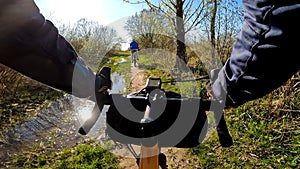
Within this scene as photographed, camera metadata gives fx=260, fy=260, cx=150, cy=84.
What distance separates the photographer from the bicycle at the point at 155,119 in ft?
2.81

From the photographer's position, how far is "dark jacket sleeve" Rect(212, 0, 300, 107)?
1.46ft

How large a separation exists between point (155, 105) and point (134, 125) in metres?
0.11

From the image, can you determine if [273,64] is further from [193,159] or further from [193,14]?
[193,14]

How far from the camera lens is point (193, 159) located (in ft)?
13.4

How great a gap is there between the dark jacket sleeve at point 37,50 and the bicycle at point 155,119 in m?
0.16

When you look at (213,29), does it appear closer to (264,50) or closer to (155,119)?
(155,119)

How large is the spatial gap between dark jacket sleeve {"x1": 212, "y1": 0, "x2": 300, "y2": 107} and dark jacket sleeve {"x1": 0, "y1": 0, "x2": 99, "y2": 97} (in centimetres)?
40

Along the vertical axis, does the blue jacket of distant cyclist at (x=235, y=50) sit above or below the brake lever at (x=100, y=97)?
above

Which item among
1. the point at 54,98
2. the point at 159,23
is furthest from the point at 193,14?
the point at 54,98

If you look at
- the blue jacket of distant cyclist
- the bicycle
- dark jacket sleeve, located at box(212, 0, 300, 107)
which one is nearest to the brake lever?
the bicycle

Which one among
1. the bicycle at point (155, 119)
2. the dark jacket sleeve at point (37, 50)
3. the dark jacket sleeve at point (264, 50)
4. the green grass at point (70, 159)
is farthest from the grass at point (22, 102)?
the dark jacket sleeve at point (264, 50)

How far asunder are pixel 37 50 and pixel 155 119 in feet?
1.45

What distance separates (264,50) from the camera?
497 mm

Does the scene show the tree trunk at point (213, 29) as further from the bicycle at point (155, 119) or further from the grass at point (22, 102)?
the bicycle at point (155, 119)
